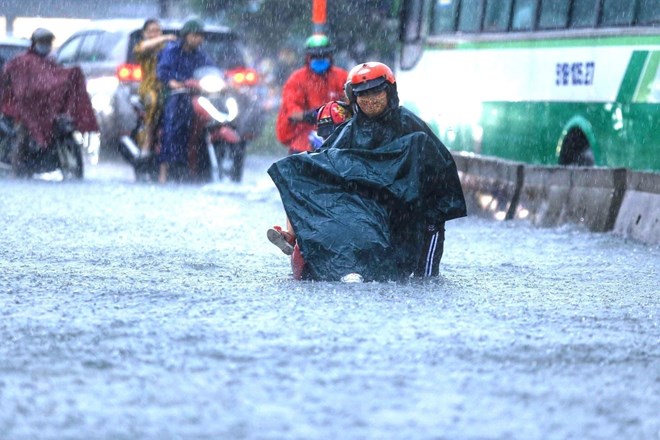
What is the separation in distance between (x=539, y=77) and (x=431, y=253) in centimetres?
700

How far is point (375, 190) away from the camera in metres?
9.23

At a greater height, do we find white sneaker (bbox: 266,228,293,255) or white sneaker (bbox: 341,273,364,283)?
white sneaker (bbox: 266,228,293,255)

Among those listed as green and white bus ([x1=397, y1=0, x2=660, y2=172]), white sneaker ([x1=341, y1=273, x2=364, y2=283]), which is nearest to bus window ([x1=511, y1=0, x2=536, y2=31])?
green and white bus ([x1=397, y1=0, x2=660, y2=172])

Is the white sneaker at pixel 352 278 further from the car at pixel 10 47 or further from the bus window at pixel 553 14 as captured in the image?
the car at pixel 10 47

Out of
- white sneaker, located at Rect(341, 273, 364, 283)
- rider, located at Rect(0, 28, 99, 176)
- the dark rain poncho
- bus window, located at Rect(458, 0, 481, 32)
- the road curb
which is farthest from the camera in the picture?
rider, located at Rect(0, 28, 99, 176)

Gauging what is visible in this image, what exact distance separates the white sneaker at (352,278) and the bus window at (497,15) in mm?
8494

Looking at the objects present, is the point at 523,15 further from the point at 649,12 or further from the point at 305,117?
the point at 305,117

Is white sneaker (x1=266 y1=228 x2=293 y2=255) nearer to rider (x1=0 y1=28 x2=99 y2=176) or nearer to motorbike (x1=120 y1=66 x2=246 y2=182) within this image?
motorbike (x1=120 y1=66 x2=246 y2=182)

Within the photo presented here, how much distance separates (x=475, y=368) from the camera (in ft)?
19.8

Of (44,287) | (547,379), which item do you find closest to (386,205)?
(44,287)

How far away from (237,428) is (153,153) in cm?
1438

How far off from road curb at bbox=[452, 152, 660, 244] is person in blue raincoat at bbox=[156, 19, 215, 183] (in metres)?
3.51

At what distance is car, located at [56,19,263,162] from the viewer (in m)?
19.8

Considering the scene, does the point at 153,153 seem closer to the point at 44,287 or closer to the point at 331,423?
the point at 44,287
